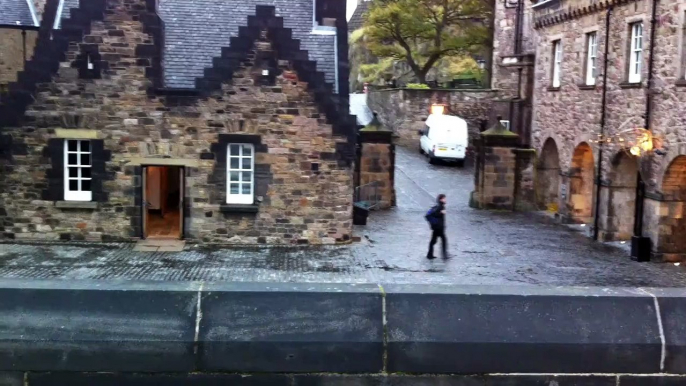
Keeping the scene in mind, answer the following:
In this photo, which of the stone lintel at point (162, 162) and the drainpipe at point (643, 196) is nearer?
the drainpipe at point (643, 196)

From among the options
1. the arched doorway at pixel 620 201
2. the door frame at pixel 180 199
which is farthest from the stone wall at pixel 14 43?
the arched doorway at pixel 620 201

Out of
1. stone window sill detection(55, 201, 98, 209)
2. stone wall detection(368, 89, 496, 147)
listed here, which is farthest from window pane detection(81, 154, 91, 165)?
stone wall detection(368, 89, 496, 147)

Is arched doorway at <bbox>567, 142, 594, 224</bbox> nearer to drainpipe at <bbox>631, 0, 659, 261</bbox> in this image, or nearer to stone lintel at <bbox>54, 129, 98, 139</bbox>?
drainpipe at <bbox>631, 0, 659, 261</bbox>

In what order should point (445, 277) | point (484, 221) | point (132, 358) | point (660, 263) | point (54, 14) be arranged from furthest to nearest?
point (484, 221) < point (54, 14) < point (660, 263) < point (445, 277) < point (132, 358)

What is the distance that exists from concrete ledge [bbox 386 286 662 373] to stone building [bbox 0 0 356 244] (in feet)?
54.6

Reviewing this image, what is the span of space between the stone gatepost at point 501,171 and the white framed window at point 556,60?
7.42 ft

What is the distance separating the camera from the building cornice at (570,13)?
22844mm

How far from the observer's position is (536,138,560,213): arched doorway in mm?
28781

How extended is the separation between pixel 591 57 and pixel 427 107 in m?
18.0

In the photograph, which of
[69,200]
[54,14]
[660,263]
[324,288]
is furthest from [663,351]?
[54,14]

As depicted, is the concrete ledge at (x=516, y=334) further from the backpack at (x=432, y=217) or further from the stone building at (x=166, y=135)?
the stone building at (x=166, y=135)

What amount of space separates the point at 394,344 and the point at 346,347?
0.68 ft

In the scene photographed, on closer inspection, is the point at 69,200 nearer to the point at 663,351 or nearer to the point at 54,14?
the point at 54,14

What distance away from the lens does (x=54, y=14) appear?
69.2 ft
